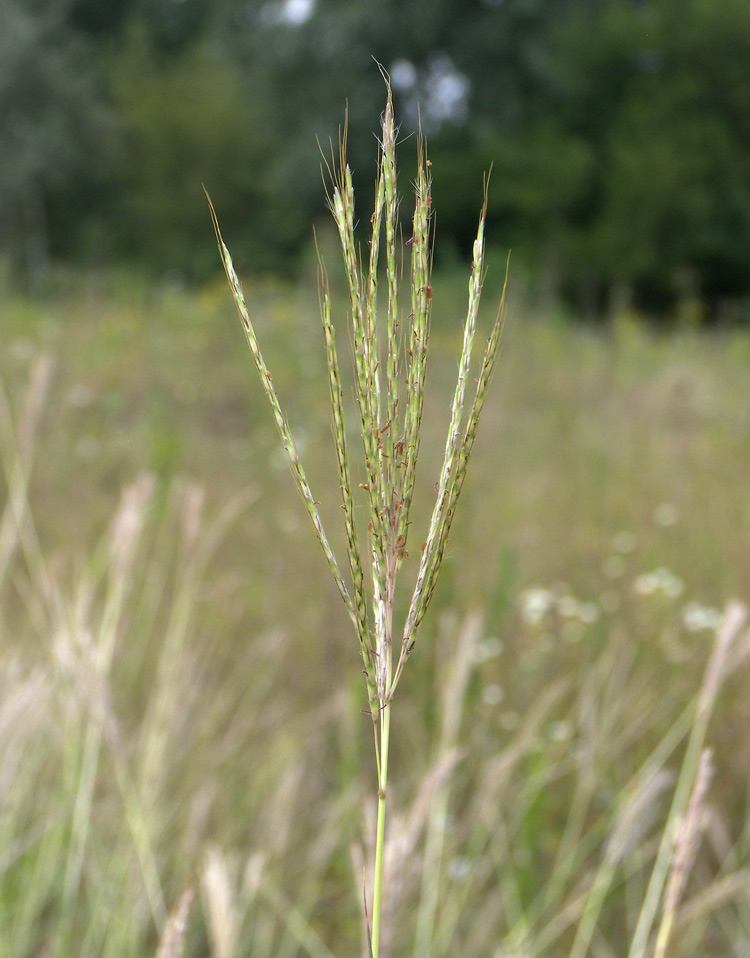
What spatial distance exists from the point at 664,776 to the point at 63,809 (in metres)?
0.74

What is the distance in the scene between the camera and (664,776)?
917 mm

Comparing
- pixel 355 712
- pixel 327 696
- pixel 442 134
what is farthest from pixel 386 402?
pixel 442 134

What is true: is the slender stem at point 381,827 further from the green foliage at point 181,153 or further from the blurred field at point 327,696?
the green foliage at point 181,153

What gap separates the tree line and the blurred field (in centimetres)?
1199

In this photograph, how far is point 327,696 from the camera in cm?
214

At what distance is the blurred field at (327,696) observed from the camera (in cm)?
114

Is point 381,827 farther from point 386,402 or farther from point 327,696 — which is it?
point 327,696

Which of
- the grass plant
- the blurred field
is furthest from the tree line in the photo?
the grass plant

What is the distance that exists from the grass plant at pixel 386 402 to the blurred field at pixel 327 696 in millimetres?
213

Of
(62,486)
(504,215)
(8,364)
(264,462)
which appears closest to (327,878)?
(62,486)

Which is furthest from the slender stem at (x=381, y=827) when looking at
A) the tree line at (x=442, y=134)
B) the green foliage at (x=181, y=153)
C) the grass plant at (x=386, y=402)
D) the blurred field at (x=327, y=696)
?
the green foliage at (x=181, y=153)

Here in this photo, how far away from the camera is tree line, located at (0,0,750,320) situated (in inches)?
619

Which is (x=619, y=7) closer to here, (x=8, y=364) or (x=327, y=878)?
(x=8, y=364)

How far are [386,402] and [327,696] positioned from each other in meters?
1.83
